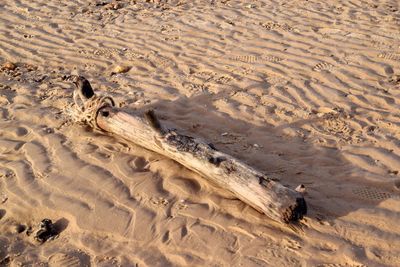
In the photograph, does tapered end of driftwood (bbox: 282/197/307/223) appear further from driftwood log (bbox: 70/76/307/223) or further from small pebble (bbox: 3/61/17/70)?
small pebble (bbox: 3/61/17/70)

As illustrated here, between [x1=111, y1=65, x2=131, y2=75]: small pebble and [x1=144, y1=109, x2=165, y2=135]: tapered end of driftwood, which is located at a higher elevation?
[x1=144, y1=109, x2=165, y2=135]: tapered end of driftwood

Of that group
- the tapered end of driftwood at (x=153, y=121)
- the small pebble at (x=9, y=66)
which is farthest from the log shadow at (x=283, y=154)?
the small pebble at (x=9, y=66)

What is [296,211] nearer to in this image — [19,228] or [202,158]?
[202,158]

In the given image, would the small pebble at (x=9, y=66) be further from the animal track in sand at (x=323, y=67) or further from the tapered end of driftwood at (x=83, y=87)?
the animal track in sand at (x=323, y=67)

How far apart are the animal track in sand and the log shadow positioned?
1.23m

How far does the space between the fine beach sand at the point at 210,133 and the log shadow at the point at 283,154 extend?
2cm

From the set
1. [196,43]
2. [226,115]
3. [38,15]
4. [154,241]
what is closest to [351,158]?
[226,115]

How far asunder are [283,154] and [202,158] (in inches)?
35.3

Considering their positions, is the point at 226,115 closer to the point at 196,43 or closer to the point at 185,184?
the point at 185,184

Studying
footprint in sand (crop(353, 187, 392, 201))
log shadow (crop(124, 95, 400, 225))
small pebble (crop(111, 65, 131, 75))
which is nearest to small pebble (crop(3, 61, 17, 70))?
small pebble (crop(111, 65, 131, 75))

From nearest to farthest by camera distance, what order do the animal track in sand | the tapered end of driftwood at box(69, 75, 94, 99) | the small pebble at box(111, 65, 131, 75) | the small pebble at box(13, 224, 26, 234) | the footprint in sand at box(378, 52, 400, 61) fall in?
the small pebble at box(13, 224, 26, 234) < the tapered end of driftwood at box(69, 75, 94, 99) < the animal track in sand < the footprint in sand at box(378, 52, 400, 61) < the small pebble at box(111, 65, 131, 75)

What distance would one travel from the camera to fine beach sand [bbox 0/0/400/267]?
9.84 ft

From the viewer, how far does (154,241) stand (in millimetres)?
3043

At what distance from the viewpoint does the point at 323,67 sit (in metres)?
5.39
